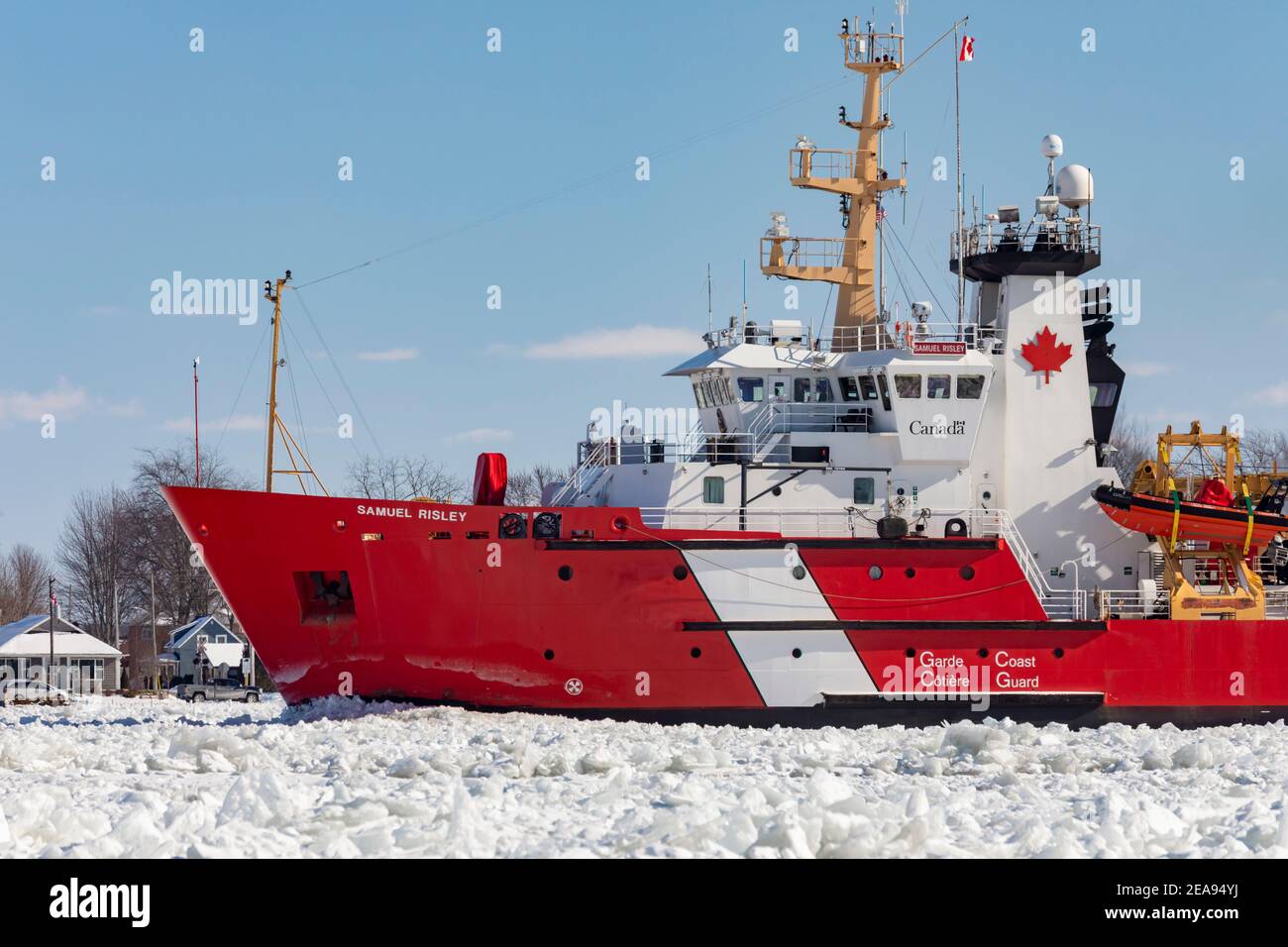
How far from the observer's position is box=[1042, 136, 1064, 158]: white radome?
25109 millimetres

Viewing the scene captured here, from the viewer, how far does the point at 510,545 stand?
2064 centimetres

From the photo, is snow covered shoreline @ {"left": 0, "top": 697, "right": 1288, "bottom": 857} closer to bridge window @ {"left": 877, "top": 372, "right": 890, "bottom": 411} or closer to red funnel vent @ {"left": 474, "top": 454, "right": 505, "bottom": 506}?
red funnel vent @ {"left": 474, "top": 454, "right": 505, "bottom": 506}

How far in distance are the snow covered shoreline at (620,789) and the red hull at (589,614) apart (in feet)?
2.20

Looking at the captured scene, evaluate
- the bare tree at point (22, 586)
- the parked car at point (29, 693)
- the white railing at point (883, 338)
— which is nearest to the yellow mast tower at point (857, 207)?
the white railing at point (883, 338)

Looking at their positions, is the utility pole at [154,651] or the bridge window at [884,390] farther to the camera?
the utility pole at [154,651]

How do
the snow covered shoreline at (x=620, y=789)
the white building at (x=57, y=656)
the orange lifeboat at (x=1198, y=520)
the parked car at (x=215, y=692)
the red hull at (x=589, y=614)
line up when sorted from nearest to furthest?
1. the snow covered shoreline at (x=620, y=789)
2. the red hull at (x=589, y=614)
3. the orange lifeboat at (x=1198, y=520)
4. the parked car at (x=215, y=692)
5. the white building at (x=57, y=656)

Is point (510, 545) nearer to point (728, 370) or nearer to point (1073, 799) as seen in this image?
point (728, 370)

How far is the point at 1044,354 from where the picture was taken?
2400 centimetres

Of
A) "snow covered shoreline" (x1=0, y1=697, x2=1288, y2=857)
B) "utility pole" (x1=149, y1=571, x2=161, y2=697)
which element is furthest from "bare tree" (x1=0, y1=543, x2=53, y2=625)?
"snow covered shoreline" (x1=0, y1=697, x2=1288, y2=857)

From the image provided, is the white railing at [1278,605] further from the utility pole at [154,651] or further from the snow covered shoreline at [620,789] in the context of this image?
the utility pole at [154,651]

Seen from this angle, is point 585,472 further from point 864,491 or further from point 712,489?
point 864,491

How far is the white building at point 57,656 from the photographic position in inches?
1783

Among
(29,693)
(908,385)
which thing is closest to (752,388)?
(908,385)

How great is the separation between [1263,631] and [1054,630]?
350cm
